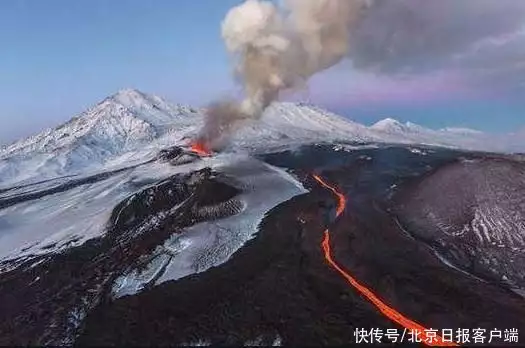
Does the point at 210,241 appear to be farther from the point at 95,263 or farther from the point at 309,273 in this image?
the point at 309,273

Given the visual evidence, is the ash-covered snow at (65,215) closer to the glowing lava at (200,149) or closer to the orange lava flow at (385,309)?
the glowing lava at (200,149)

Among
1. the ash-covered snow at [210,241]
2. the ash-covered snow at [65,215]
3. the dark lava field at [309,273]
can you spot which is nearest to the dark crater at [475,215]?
the dark lava field at [309,273]

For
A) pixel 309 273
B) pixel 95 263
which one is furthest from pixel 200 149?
pixel 309 273

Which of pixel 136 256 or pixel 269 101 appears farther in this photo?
pixel 269 101

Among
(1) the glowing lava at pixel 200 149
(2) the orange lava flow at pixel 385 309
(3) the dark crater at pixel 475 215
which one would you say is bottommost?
(2) the orange lava flow at pixel 385 309

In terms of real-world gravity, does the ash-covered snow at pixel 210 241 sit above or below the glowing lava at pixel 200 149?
below

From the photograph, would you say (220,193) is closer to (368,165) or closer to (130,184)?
(130,184)

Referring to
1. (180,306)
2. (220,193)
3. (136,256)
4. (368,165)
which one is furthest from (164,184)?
(180,306)
